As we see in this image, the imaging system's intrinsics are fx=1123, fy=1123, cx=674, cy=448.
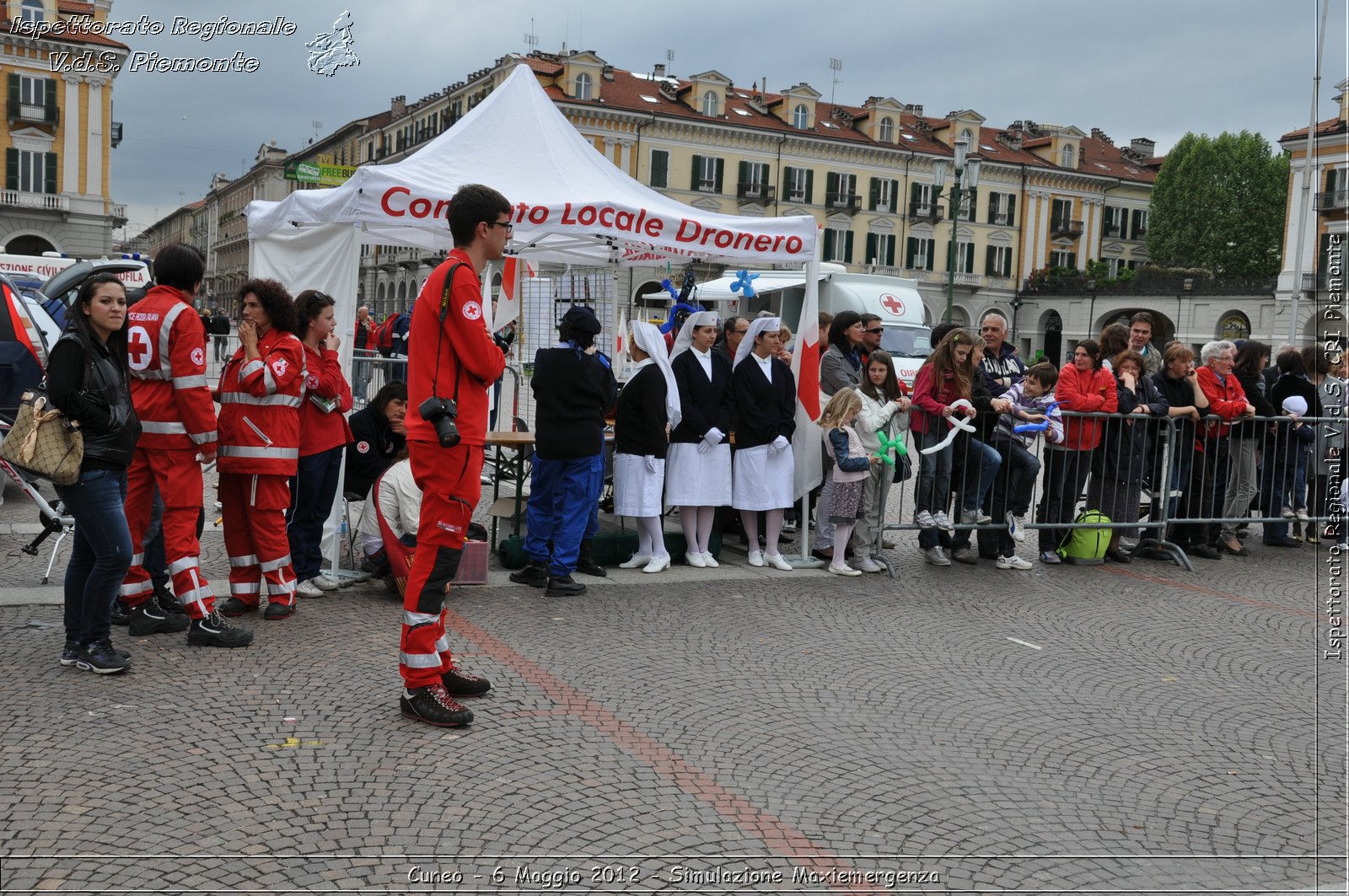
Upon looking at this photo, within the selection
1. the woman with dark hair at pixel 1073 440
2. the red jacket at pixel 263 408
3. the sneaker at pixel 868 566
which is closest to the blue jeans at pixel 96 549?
the red jacket at pixel 263 408

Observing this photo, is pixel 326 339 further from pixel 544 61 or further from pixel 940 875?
pixel 544 61

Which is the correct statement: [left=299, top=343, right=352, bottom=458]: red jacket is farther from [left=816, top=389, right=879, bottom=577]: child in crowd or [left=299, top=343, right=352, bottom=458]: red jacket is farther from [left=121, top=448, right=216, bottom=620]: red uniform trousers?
[left=816, top=389, right=879, bottom=577]: child in crowd

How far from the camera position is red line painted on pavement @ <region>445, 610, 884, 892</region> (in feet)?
12.3

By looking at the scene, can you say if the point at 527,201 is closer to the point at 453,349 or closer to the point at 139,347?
the point at 139,347

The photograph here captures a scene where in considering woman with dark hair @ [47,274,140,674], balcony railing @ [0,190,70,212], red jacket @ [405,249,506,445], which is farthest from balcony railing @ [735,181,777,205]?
red jacket @ [405,249,506,445]

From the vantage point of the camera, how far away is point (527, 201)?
7980mm

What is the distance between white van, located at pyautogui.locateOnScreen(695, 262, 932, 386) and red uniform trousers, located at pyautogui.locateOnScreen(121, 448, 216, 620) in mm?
19718

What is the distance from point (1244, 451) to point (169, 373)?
9.32 m

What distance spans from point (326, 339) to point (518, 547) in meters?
2.04

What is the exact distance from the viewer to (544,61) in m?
59.7

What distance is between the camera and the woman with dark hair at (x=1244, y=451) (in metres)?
10.5

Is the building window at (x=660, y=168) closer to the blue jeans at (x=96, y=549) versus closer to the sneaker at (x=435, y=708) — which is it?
the blue jeans at (x=96, y=549)

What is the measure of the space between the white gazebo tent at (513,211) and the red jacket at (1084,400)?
2497 mm

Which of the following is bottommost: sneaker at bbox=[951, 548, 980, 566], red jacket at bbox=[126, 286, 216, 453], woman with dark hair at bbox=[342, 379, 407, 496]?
sneaker at bbox=[951, 548, 980, 566]
